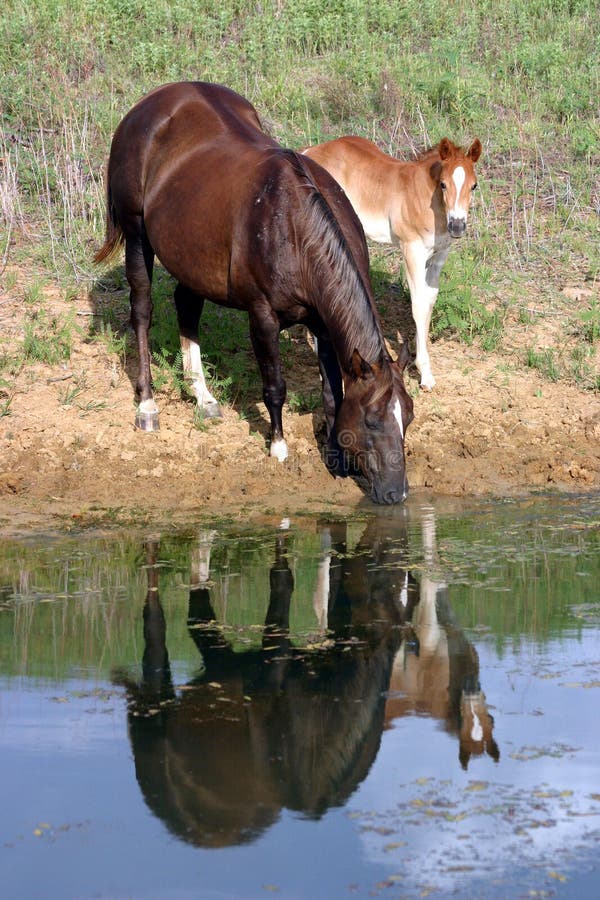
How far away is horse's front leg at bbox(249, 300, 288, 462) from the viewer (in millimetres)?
7703

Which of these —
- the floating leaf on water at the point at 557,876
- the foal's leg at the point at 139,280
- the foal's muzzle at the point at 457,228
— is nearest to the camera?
the floating leaf on water at the point at 557,876

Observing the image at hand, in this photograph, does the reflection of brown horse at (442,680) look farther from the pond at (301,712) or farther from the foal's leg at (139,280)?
the foal's leg at (139,280)

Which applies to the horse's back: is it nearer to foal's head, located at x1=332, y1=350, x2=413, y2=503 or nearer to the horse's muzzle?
foal's head, located at x1=332, y1=350, x2=413, y2=503

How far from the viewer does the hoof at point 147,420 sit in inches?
331

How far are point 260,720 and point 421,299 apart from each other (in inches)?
199

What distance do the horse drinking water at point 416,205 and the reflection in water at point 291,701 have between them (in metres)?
3.23

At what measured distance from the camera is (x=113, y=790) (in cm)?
391

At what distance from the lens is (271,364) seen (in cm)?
786

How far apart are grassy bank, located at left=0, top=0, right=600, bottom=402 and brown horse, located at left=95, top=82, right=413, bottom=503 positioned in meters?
0.83

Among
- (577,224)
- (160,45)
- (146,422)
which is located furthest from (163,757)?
(160,45)

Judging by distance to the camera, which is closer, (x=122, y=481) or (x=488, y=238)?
(x=122, y=481)

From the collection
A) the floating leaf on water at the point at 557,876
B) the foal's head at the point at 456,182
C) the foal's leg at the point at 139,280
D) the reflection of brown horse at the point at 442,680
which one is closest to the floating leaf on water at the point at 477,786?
the reflection of brown horse at the point at 442,680

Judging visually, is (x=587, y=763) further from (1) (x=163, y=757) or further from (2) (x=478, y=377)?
(2) (x=478, y=377)

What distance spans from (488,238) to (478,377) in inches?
77.8
